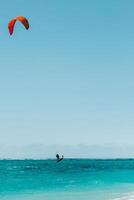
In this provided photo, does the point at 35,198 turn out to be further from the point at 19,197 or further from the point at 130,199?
the point at 130,199

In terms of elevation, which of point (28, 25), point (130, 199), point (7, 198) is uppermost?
point (28, 25)

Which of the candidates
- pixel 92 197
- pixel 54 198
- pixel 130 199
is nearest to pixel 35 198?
pixel 54 198

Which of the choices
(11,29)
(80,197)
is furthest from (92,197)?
(11,29)

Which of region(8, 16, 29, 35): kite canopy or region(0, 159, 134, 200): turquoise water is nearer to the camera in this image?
region(8, 16, 29, 35): kite canopy

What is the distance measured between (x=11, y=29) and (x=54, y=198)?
16805mm

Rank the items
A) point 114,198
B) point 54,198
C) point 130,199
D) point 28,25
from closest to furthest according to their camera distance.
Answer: point 28,25 < point 130,199 < point 114,198 < point 54,198

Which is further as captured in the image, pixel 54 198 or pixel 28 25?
pixel 54 198

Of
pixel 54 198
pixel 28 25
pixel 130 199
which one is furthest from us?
pixel 54 198

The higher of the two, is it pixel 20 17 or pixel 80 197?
pixel 20 17

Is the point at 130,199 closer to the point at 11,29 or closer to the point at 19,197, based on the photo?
the point at 19,197

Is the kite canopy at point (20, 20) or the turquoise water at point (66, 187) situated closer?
the kite canopy at point (20, 20)

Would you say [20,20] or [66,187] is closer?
[20,20]

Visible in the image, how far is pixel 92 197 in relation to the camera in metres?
34.0

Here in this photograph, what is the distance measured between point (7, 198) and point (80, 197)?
506cm
